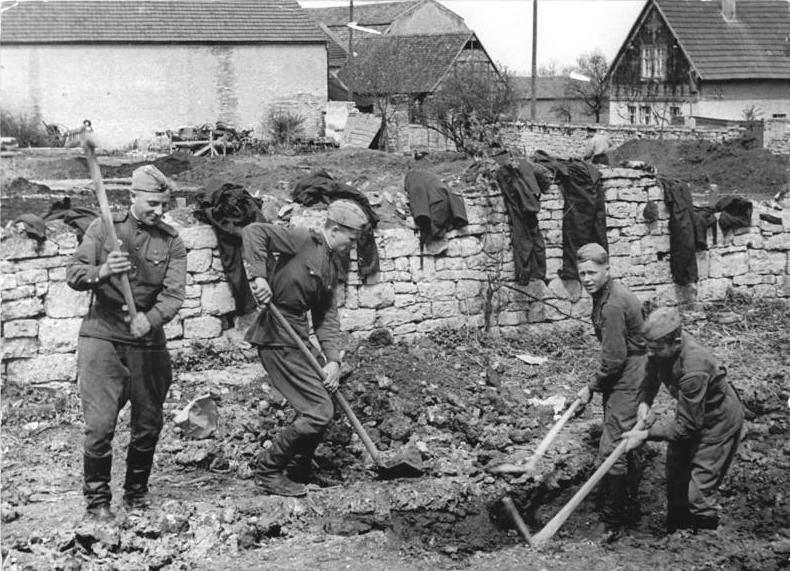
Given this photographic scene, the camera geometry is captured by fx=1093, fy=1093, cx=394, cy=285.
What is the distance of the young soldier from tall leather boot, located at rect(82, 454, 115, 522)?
3.28 meters

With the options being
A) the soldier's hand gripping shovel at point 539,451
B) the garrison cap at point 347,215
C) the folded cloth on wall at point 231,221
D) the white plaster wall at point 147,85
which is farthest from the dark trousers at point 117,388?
the white plaster wall at point 147,85

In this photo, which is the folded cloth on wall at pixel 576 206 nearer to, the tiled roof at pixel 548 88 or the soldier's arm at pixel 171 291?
the soldier's arm at pixel 171 291

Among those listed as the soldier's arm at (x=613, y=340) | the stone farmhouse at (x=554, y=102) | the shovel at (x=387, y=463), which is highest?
the stone farmhouse at (x=554, y=102)

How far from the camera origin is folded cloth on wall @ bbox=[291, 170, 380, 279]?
36.6 feet

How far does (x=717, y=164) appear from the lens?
25250 millimetres

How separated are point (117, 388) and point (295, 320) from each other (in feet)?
4.29

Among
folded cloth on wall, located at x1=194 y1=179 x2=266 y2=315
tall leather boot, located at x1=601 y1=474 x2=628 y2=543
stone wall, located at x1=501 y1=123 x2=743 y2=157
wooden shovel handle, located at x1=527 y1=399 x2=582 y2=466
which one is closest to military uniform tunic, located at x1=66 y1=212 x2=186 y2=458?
wooden shovel handle, located at x1=527 y1=399 x2=582 y2=466

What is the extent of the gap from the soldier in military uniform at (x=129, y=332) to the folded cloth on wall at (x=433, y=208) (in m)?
4.75

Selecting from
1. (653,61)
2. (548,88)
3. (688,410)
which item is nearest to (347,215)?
(688,410)

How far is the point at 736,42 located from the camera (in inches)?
1339

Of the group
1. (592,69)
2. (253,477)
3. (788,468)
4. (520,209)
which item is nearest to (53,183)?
(520,209)

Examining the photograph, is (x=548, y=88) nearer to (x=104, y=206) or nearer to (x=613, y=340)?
(x=613, y=340)

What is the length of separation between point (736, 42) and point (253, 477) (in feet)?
98.3

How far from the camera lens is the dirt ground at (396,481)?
6.70 metres
